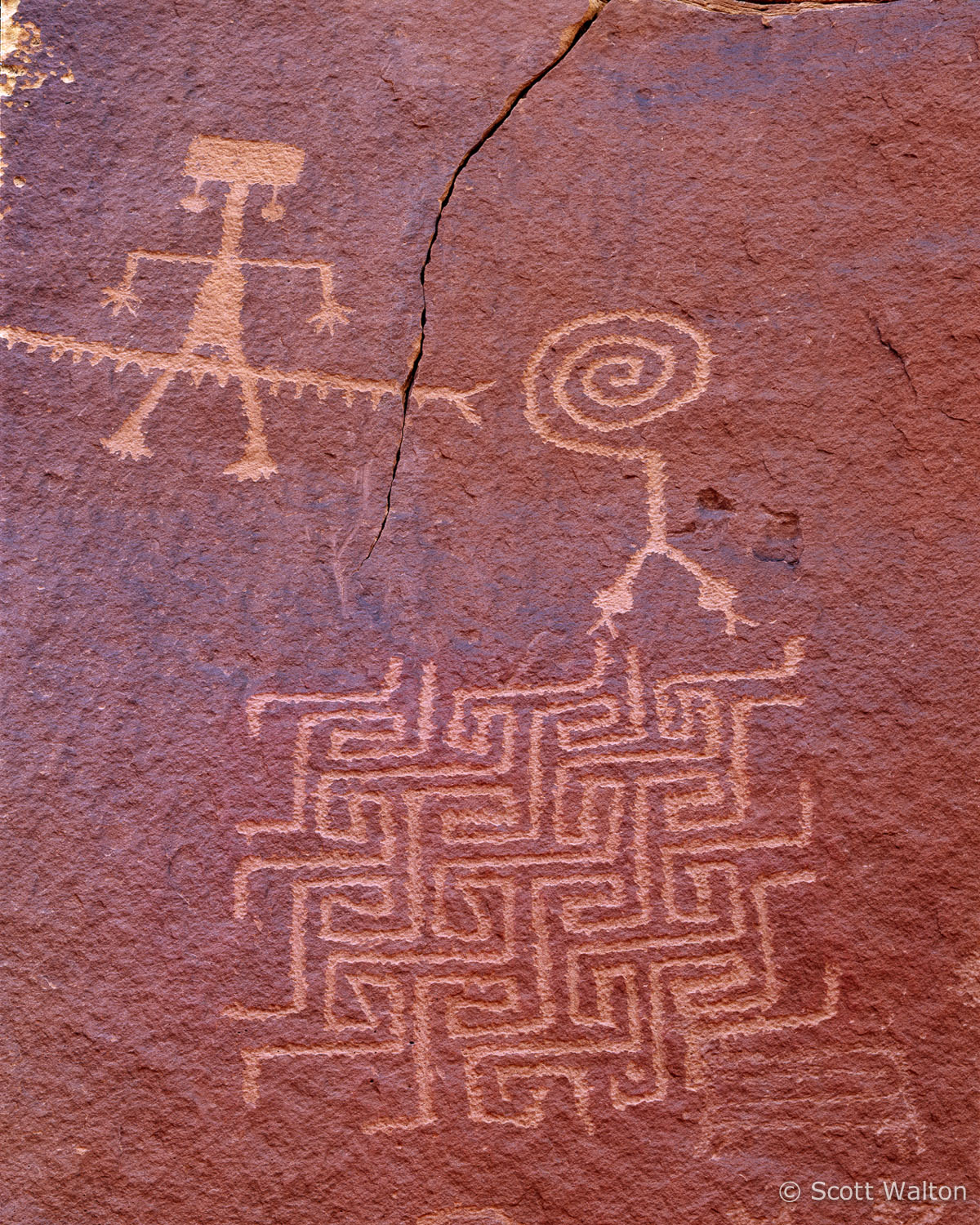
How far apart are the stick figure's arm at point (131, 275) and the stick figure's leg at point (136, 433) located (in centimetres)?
13

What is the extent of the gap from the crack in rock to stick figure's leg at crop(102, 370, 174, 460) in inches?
13.7

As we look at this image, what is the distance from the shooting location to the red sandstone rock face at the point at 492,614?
59.1 inches

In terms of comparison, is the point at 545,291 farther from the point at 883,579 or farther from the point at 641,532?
the point at 883,579

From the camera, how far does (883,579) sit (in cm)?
162

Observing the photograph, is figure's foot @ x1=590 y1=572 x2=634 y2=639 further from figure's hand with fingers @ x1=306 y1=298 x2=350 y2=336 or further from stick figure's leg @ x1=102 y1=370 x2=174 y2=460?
stick figure's leg @ x1=102 y1=370 x2=174 y2=460

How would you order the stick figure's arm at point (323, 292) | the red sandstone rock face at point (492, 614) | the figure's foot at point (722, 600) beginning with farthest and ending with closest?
the stick figure's arm at point (323, 292), the figure's foot at point (722, 600), the red sandstone rock face at point (492, 614)

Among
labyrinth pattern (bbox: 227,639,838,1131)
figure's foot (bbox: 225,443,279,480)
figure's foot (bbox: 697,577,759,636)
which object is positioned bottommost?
labyrinth pattern (bbox: 227,639,838,1131)

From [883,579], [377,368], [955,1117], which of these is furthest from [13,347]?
[955,1117]

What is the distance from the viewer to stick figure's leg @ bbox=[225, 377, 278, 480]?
1670mm

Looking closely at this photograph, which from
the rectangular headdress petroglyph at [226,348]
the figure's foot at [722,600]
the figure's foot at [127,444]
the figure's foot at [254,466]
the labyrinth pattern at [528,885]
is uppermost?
the rectangular headdress petroglyph at [226,348]

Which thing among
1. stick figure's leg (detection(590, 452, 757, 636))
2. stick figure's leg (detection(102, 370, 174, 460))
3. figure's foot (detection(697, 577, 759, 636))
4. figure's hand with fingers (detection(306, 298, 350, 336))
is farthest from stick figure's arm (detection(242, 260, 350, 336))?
figure's foot (detection(697, 577, 759, 636))

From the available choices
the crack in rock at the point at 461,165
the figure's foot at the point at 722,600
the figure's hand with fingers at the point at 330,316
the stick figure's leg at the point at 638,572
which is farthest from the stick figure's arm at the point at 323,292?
the figure's foot at the point at 722,600

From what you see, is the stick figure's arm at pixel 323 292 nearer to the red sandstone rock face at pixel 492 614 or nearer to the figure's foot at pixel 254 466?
the red sandstone rock face at pixel 492 614

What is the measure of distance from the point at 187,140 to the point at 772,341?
0.93 meters
